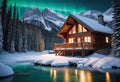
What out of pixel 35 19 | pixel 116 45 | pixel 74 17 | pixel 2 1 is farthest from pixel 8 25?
pixel 35 19

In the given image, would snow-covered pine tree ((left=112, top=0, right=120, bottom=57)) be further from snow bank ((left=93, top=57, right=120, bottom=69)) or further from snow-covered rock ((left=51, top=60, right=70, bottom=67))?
snow-covered rock ((left=51, top=60, right=70, bottom=67))

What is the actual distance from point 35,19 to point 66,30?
14649 cm

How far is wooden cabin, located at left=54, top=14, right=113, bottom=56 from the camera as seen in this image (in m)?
31.0

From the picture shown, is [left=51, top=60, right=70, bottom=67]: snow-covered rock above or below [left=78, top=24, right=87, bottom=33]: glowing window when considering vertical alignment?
below

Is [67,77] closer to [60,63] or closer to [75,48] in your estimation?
[60,63]

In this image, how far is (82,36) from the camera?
1391 inches

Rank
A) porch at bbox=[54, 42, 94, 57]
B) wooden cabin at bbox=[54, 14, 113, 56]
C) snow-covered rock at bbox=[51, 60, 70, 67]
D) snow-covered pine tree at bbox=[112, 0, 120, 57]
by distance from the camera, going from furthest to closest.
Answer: wooden cabin at bbox=[54, 14, 113, 56] < porch at bbox=[54, 42, 94, 57] < snow-covered rock at bbox=[51, 60, 70, 67] < snow-covered pine tree at bbox=[112, 0, 120, 57]

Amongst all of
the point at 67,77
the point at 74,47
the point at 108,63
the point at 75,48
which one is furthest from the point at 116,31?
the point at 67,77

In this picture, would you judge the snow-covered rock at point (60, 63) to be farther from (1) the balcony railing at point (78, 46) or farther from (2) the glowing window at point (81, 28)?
(2) the glowing window at point (81, 28)

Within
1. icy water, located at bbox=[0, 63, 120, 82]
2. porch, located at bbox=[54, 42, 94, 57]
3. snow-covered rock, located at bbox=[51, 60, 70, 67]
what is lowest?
icy water, located at bbox=[0, 63, 120, 82]

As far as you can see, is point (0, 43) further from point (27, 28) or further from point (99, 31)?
point (27, 28)

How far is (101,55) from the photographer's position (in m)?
29.6

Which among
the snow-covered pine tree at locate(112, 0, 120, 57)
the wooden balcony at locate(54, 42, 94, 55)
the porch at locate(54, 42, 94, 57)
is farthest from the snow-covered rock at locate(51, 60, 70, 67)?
the snow-covered pine tree at locate(112, 0, 120, 57)

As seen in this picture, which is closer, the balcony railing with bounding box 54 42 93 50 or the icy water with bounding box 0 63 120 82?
the icy water with bounding box 0 63 120 82
